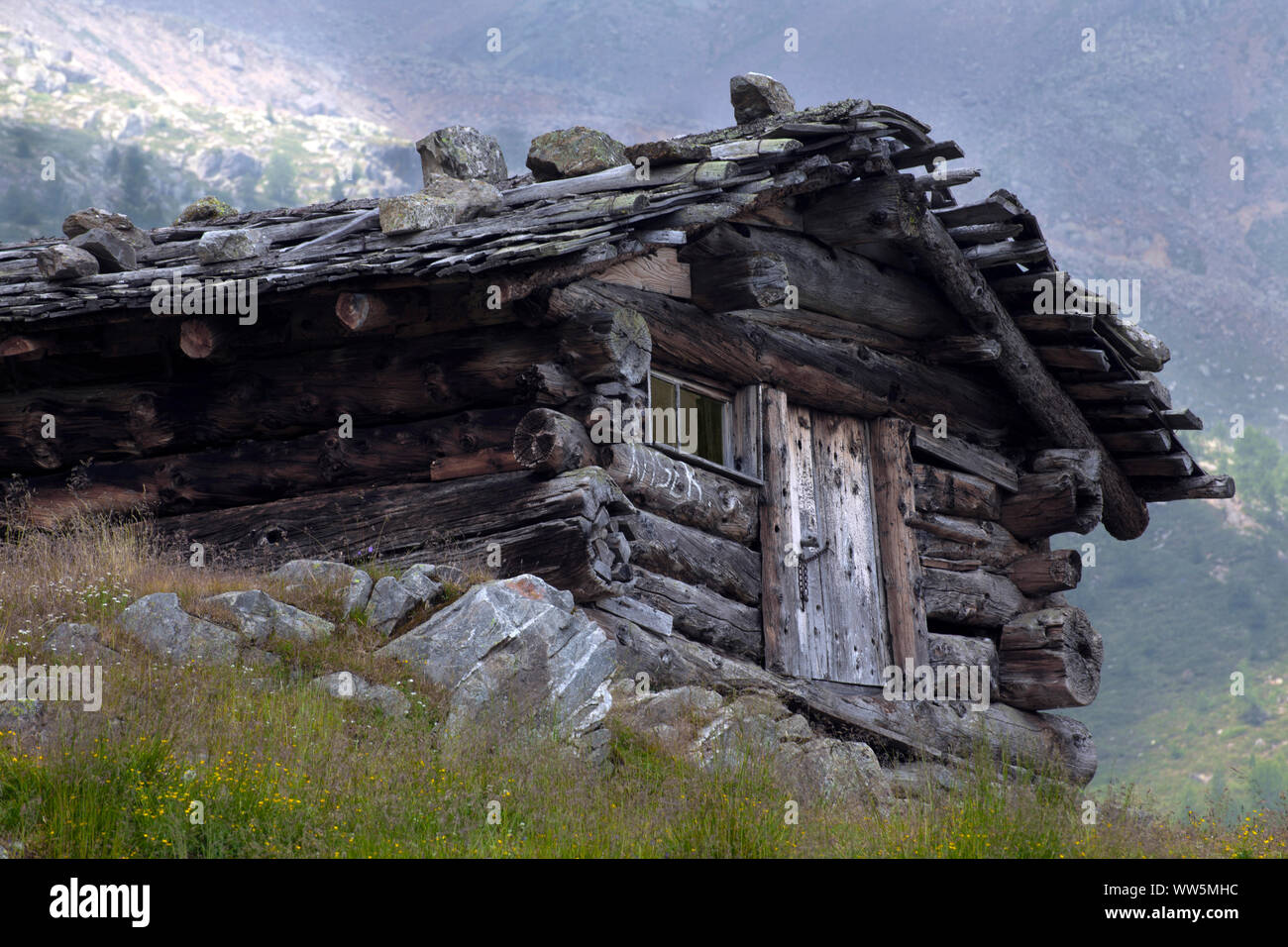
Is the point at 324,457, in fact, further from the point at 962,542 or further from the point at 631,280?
the point at 962,542

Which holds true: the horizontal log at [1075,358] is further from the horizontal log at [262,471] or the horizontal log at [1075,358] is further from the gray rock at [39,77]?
the gray rock at [39,77]

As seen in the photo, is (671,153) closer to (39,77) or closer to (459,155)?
(459,155)

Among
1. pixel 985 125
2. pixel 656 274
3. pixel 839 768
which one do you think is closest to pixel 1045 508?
pixel 656 274

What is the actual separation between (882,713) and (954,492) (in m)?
2.41

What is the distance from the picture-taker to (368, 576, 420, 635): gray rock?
6465 mm

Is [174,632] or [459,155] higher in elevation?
[459,155]

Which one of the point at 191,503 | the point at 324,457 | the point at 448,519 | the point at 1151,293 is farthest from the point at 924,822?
the point at 1151,293

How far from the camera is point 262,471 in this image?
816 cm

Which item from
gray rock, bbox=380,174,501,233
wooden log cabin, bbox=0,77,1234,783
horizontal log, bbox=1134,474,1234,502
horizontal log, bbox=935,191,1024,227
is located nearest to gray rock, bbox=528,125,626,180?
wooden log cabin, bbox=0,77,1234,783

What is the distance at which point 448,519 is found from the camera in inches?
291

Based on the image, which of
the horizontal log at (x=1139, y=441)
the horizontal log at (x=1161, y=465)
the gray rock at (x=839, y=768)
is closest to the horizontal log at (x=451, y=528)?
the gray rock at (x=839, y=768)

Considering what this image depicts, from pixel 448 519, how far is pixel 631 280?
6.34 feet
